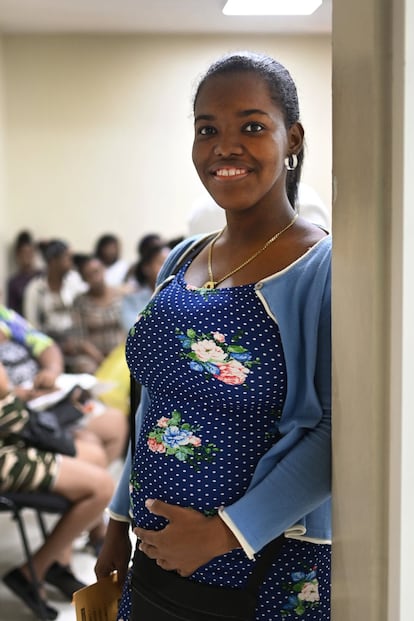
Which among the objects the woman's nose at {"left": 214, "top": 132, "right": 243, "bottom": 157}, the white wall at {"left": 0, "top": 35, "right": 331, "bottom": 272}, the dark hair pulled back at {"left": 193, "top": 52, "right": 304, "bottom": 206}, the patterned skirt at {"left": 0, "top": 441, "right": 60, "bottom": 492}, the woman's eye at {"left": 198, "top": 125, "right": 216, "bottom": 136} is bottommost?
the patterned skirt at {"left": 0, "top": 441, "right": 60, "bottom": 492}

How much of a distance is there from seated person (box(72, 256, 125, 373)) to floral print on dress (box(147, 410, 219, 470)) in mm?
4882

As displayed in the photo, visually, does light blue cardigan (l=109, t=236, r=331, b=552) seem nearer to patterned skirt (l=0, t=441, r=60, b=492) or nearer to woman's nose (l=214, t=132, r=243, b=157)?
woman's nose (l=214, t=132, r=243, b=157)

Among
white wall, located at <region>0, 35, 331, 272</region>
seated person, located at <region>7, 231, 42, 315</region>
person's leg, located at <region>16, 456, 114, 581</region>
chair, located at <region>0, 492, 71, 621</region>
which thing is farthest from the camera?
white wall, located at <region>0, 35, 331, 272</region>

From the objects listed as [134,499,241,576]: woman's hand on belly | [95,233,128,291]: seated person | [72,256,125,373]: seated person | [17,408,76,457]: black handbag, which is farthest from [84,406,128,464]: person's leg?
[95,233,128,291]: seated person

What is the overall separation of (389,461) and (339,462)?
227 millimetres

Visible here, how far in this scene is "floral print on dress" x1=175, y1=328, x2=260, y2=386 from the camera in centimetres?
121

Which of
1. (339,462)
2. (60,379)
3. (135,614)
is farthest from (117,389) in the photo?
(339,462)

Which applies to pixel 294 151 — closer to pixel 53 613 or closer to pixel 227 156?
pixel 227 156

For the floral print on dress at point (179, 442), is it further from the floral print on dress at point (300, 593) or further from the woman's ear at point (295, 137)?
the woman's ear at point (295, 137)

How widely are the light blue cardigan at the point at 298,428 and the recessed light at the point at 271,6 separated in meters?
0.70

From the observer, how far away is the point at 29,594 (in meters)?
3.28

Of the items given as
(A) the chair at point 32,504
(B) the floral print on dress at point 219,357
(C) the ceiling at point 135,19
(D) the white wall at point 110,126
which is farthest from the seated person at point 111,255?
(B) the floral print on dress at point 219,357

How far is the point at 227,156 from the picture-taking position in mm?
1273

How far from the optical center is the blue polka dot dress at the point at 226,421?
1210mm
